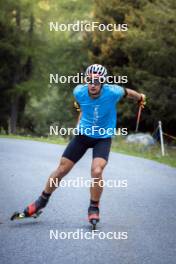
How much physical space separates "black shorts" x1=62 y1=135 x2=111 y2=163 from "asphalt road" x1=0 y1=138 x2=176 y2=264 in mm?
A: 727

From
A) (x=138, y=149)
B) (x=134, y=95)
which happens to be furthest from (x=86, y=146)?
(x=138, y=149)

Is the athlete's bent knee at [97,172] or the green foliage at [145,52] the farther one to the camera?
the green foliage at [145,52]

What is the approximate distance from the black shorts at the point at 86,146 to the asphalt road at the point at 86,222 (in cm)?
73

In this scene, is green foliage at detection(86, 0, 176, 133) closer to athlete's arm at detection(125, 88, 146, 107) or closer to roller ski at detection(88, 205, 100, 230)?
athlete's arm at detection(125, 88, 146, 107)

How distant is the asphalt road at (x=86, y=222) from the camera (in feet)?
17.9

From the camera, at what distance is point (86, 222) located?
6.94 m

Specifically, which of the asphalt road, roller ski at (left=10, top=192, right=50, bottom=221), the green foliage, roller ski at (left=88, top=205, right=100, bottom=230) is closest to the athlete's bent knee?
Answer: roller ski at (left=88, top=205, right=100, bottom=230)

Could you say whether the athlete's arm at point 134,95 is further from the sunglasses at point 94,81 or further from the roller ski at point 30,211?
the roller ski at point 30,211

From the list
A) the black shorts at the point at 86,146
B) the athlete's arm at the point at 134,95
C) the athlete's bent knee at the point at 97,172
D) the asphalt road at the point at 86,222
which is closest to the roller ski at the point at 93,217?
the asphalt road at the point at 86,222

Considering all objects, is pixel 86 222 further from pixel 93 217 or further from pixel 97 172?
pixel 97 172

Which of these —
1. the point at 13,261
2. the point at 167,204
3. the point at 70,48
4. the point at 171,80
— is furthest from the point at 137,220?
the point at 70,48

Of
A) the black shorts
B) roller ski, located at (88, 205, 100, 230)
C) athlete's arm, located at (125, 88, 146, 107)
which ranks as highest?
athlete's arm, located at (125, 88, 146, 107)

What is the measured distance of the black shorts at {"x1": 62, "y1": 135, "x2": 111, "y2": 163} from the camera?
21.8ft

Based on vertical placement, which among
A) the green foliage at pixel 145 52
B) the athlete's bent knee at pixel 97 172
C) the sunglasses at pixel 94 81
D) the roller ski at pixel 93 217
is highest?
the green foliage at pixel 145 52
